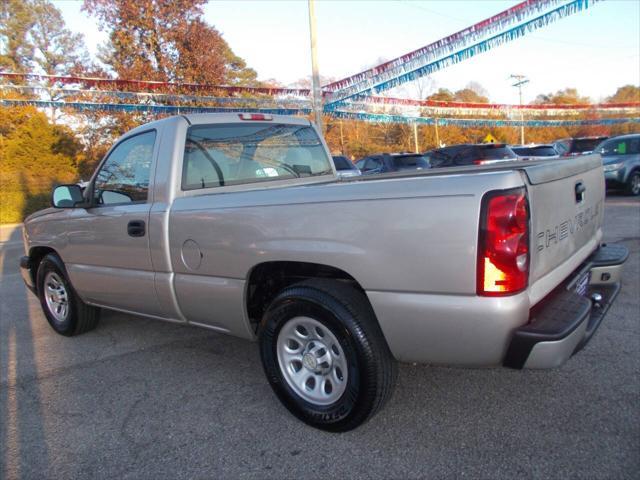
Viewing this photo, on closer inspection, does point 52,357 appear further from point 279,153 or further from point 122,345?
point 279,153

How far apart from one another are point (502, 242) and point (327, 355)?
117 centimetres

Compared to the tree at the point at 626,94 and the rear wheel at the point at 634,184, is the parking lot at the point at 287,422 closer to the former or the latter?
the rear wheel at the point at 634,184

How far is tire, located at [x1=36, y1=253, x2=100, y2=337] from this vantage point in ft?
14.7

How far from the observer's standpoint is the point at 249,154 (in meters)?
3.69

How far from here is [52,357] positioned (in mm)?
4145

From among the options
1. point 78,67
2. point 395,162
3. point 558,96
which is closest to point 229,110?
point 395,162

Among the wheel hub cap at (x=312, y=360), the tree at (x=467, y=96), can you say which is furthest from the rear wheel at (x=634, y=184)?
the tree at (x=467, y=96)

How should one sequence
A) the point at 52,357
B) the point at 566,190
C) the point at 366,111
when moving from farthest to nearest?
the point at 366,111 → the point at 52,357 → the point at 566,190

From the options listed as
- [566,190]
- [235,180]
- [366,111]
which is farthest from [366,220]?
[366,111]

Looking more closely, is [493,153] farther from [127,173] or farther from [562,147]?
[127,173]

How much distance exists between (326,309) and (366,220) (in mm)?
537

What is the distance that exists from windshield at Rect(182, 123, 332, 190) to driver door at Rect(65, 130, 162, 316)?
1.09ft

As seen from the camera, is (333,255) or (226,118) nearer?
(333,255)

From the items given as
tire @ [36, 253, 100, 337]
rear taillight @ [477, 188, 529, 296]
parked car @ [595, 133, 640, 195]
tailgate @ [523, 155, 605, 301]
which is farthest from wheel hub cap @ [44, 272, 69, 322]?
parked car @ [595, 133, 640, 195]
